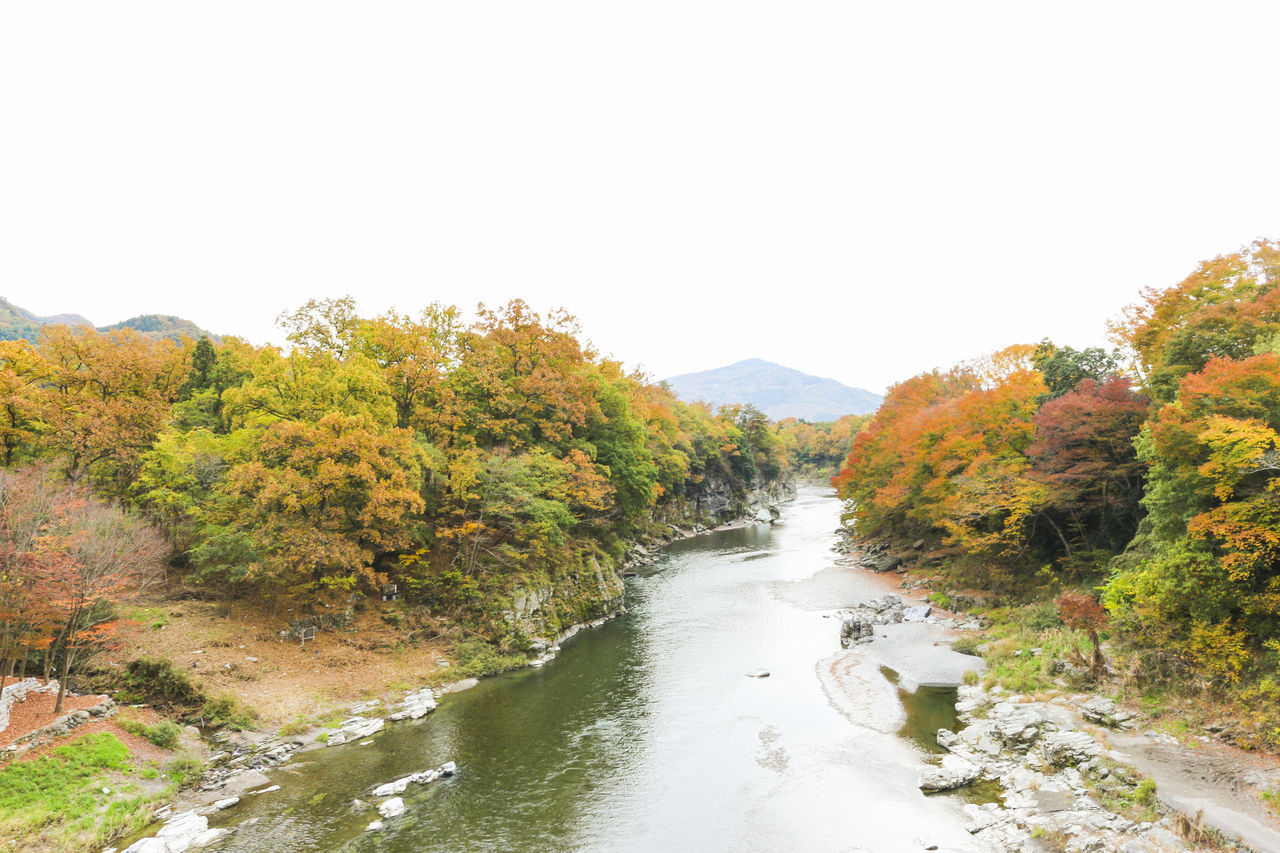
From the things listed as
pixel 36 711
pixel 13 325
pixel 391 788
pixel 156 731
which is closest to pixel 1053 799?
pixel 391 788

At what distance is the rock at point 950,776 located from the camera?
14890 millimetres

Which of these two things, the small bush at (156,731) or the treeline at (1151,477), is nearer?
the treeline at (1151,477)

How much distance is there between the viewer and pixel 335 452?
2270cm

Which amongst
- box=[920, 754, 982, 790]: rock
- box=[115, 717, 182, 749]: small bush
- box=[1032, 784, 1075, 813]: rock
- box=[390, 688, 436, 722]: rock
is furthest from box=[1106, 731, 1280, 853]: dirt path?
box=[115, 717, 182, 749]: small bush

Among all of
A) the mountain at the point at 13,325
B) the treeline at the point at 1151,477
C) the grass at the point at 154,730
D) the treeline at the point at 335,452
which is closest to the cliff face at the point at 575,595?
the treeline at the point at 335,452

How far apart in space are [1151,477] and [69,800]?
3158 centimetres

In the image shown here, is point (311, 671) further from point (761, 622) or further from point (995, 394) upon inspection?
point (995, 394)

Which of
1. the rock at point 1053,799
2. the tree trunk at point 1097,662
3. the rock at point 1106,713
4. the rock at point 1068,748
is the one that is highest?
the tree trunk at point 1097,662

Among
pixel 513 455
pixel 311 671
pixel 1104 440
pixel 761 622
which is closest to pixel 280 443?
pixel 311 671

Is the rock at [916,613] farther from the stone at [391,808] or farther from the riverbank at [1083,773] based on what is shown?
the stone at [391,808]

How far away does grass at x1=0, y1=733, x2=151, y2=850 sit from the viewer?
12.2m

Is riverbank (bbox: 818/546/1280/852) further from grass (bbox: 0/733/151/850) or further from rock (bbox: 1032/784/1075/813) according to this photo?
grass (bbox: 0/733/151/850)

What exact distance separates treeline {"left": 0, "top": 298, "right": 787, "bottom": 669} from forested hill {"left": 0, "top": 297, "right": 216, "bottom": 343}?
84.2m

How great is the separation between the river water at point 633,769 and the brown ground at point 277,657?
111 inches
